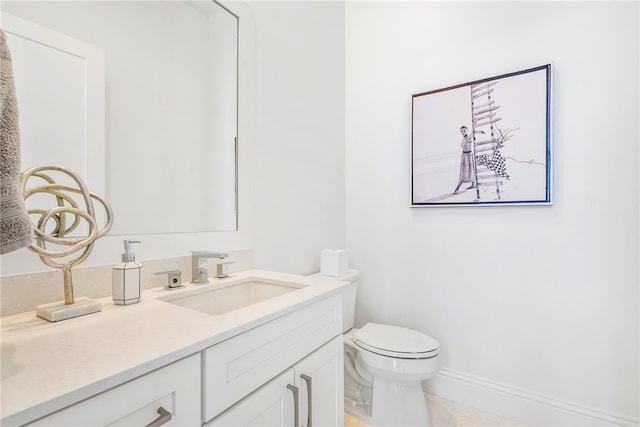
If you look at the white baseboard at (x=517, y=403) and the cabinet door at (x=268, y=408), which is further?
the white baseboard at (x=517, y=403)

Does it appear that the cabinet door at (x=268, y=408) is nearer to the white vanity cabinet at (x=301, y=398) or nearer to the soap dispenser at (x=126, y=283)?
the white vanity cabinet at (x=301, y=398)

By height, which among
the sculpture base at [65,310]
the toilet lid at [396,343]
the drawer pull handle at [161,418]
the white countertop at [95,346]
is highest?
the sculpture base at [65,310]

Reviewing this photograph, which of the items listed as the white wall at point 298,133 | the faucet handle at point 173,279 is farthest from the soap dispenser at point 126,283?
the white wall at point 298,133

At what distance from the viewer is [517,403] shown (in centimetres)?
158

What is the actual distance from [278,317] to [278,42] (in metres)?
1.34

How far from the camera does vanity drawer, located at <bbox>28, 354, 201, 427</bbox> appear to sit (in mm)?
442

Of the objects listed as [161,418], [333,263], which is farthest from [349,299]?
[161,418]

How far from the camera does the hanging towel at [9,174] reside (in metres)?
0.50

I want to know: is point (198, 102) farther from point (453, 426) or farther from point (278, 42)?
point (453, 426)

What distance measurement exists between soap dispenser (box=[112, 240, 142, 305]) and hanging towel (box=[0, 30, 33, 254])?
288mm

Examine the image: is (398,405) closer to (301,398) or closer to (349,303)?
(349,303)

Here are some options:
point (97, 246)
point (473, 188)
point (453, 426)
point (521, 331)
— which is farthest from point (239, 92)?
point (453, 426)

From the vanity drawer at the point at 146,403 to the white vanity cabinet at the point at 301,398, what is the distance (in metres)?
0.09

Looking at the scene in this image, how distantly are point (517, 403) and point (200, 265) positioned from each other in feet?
5.46
